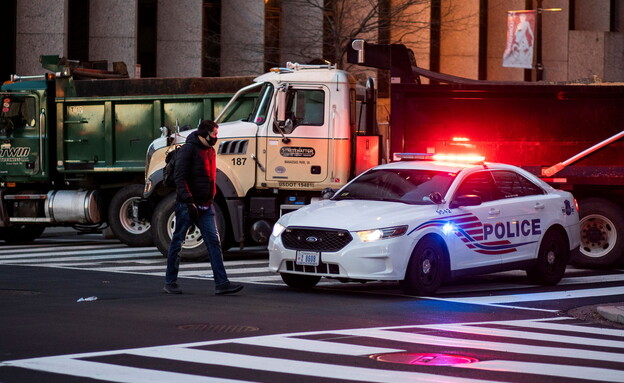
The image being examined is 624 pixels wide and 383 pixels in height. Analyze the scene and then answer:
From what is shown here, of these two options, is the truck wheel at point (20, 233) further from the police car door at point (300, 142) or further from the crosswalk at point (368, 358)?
the crosswalk at point (368, 358)

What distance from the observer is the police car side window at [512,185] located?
15.1 metres

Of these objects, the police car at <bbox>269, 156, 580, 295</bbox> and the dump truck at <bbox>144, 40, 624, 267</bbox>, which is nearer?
the police car at <bbox>269, 156, 580, 295</bbox>

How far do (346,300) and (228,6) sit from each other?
1006 inches

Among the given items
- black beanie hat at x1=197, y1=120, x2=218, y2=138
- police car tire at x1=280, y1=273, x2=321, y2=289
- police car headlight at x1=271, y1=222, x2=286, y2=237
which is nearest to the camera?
black beanie hat at x1=197, y1=120, x2=218, y2=138

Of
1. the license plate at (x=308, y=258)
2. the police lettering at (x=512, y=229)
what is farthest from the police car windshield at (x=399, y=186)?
the license plate at (x=308, y=258)

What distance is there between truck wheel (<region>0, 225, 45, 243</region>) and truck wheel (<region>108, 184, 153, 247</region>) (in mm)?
2500

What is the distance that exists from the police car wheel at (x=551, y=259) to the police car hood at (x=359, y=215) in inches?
86.5

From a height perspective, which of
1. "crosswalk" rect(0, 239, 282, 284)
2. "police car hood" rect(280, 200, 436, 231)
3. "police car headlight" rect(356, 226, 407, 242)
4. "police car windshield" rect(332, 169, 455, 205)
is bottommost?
"crosswalk" rect(0, 239, 282, 284)

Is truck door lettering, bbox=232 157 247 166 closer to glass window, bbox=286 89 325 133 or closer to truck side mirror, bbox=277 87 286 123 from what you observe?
truck side mirror, bbox=277 87 286 123

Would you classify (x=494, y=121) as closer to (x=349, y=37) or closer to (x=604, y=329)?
(x=604, y=329)

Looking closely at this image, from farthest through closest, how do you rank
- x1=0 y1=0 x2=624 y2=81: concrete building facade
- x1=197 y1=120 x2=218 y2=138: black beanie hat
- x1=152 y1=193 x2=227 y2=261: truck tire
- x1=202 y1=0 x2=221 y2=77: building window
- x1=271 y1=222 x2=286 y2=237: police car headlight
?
x1=202 y1=0 x2=221 y2=77: building window → x1=0 y1=0 x2=624 y2=81: concrete building facade → x1=152 y1=193 x2=227 y2=261: truck tire → x1=271 y1=222 x2=286 y2=237: police car headlight → x1=197 y1=120 x2=218 y2=138: black beanie hat

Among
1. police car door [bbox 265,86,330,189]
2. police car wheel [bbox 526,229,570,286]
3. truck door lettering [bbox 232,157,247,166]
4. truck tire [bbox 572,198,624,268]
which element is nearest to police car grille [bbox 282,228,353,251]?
police car wheel [bbox 526,229,570,286]

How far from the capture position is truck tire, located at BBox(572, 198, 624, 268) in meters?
17.9

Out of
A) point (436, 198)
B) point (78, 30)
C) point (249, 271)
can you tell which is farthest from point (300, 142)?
point (78, 30)
